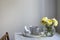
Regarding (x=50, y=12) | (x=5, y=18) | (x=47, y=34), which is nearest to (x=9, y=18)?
(x=5, y=18)

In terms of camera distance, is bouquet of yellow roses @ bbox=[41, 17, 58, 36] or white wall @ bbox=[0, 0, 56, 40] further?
white wall @ bbox=[0, 0, 56, 40]

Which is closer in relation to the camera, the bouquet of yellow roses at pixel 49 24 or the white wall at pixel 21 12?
the bouquet of yellow roses at pixel 49 24

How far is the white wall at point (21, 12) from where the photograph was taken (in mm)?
2797

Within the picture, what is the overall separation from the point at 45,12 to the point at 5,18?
0.87m

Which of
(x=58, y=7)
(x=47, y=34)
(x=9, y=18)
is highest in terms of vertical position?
(x=58, y=7)

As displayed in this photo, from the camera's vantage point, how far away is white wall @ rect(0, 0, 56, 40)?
2.80m

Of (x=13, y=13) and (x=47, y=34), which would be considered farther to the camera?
(x=13, y=13)

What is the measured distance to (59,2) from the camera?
104 inches

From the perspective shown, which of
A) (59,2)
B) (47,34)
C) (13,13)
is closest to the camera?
(47,34)

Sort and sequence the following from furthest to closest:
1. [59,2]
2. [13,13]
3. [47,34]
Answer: [13,13]
[59,2]
[47,34]

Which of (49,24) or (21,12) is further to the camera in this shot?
(21,12)

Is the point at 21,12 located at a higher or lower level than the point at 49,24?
higher

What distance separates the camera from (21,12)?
2.82m

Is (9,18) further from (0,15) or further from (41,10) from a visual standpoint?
(41,10)
